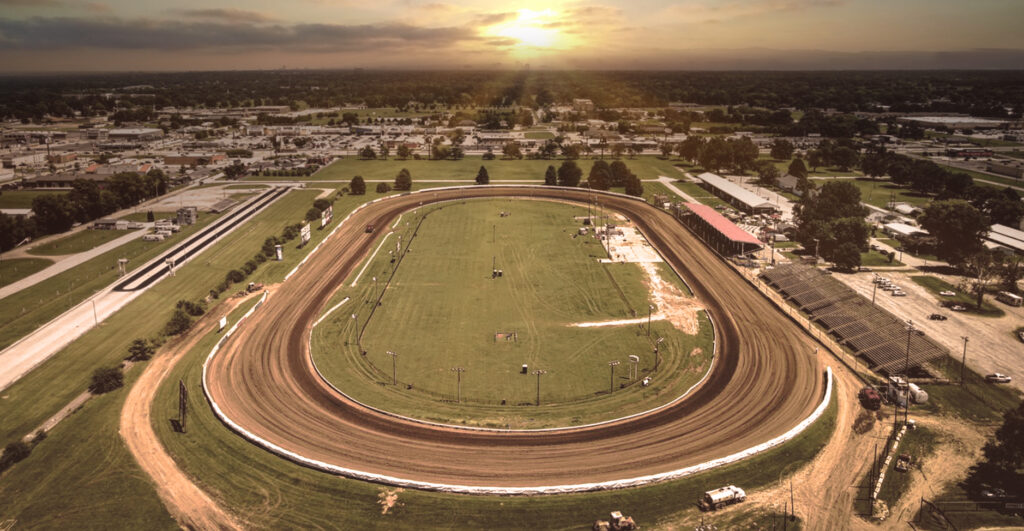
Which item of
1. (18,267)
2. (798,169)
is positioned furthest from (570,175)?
(18,267)

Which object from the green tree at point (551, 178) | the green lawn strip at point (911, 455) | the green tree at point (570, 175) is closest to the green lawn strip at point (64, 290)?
the green lawn strip at point (911, 455)

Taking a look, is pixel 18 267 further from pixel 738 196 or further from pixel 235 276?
pixel 738 196

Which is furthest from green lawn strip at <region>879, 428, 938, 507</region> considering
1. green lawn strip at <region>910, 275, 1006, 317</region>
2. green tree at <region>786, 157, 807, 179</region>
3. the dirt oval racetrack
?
green tree at <region>786, 157, 807, 179</region>

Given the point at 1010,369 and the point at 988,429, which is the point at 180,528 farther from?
the point at 1010,369

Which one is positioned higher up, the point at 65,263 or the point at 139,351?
the point at 65,263

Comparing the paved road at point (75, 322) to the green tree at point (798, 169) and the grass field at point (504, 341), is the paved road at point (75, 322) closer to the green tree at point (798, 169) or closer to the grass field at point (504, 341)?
the grass field at point (504, 341)

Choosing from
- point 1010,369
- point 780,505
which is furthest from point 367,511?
point 1010,369
